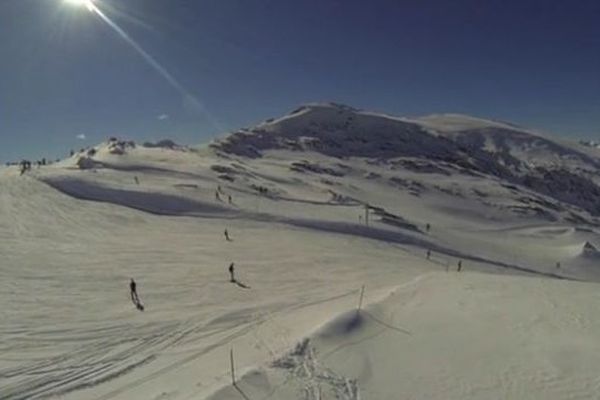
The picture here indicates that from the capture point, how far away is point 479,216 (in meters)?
97.7

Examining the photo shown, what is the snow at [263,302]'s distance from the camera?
15.1 meters

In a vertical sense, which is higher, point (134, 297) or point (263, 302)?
point (263, 302)

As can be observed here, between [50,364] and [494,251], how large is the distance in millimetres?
53233

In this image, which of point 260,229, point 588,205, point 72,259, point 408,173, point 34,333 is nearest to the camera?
point 34,333

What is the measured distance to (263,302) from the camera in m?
25.9

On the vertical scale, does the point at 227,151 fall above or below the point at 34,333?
above

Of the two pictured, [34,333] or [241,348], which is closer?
[241,348]

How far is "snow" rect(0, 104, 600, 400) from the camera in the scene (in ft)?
49.6

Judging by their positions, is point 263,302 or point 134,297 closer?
point 263,302

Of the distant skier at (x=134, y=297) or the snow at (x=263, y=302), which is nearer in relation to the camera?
the snow at (x=263, y=302)

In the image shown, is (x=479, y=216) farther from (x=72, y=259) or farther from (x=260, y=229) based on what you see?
(x=72, y=259)

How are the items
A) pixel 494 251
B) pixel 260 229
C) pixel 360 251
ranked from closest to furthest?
pixel 360 251 → pixel 260 229 → pixel 494 251

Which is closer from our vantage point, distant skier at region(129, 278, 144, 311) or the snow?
the snow

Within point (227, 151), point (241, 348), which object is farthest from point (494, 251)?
point (227, 151)
